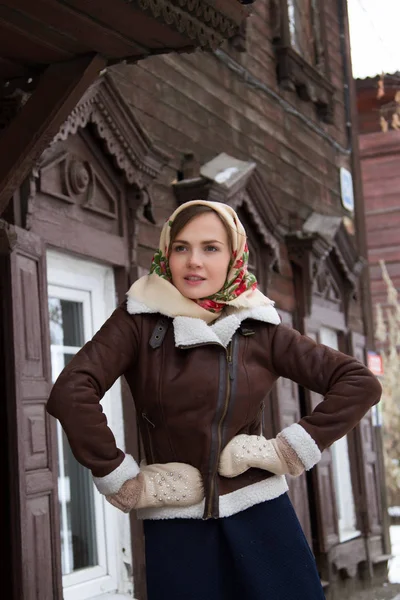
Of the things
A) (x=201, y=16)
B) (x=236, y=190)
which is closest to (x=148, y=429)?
(x=201, y=16)

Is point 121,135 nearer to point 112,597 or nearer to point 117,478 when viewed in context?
point 112,597

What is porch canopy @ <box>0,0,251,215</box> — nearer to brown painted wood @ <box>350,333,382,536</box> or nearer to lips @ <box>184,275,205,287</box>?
lips @ <box>184,275,205,287</box>

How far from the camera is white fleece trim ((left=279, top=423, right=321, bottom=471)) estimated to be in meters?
2.72

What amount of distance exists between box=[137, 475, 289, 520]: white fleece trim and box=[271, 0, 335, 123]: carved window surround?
6.07 metres

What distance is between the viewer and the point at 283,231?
7.84m

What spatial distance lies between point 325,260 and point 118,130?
3.97 meters

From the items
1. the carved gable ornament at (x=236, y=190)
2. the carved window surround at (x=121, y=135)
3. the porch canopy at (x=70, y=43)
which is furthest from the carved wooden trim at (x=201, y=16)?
the carved gable ornament at (x=236, y=190)

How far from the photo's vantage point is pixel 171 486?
2.67m

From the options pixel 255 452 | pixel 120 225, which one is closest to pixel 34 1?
pixel 255 452

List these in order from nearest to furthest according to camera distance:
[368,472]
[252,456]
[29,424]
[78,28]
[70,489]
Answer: [252,456] < [78,28] < [29,424] < [70,489] < [368,472]

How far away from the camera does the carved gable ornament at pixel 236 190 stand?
6.04 metres

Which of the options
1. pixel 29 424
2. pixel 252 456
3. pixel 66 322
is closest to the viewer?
pixel 252 456

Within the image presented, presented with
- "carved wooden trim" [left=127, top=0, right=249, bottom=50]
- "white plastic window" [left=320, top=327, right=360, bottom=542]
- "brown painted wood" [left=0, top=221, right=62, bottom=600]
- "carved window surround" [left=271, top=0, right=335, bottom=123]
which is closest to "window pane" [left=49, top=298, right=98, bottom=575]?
"brown painted wood" [left=0, top=221, right=62, bottom=600]

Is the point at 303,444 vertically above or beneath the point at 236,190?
beneath
